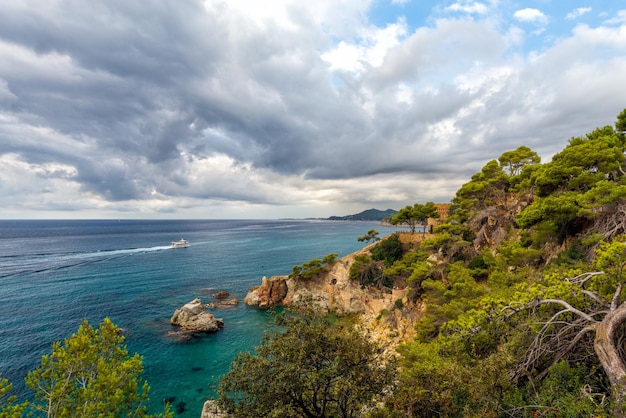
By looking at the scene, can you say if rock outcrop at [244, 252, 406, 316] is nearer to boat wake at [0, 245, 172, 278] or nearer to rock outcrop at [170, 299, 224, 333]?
rock outcrop at [170, 299, 224, 333]

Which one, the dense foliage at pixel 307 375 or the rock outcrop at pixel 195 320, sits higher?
the dense foliage at pixel 307 375

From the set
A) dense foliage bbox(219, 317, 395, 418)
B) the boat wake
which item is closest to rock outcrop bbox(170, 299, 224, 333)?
dense foliage bbox(219, 317, 395, 418)

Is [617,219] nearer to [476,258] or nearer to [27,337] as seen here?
[476,258]

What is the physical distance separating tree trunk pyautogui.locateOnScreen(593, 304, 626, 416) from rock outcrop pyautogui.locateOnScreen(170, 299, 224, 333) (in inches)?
1346

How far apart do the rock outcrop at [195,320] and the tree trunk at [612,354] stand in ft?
112

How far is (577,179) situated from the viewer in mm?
18969

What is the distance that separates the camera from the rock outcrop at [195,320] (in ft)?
106

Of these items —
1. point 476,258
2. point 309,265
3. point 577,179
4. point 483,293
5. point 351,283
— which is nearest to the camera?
point 483,293

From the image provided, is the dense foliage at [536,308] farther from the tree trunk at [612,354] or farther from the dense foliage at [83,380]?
the dense foliage at [83,380]

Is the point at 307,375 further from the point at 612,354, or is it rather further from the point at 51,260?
the point at 51,260

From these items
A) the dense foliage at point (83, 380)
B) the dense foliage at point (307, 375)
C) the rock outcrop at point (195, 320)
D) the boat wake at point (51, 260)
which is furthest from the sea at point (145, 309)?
the dense foliage at point (83, 380)

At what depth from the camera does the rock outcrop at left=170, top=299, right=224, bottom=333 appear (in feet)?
106

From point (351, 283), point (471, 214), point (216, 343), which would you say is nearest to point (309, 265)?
point (351, 283)

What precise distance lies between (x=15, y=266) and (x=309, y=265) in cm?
Result: 6825
